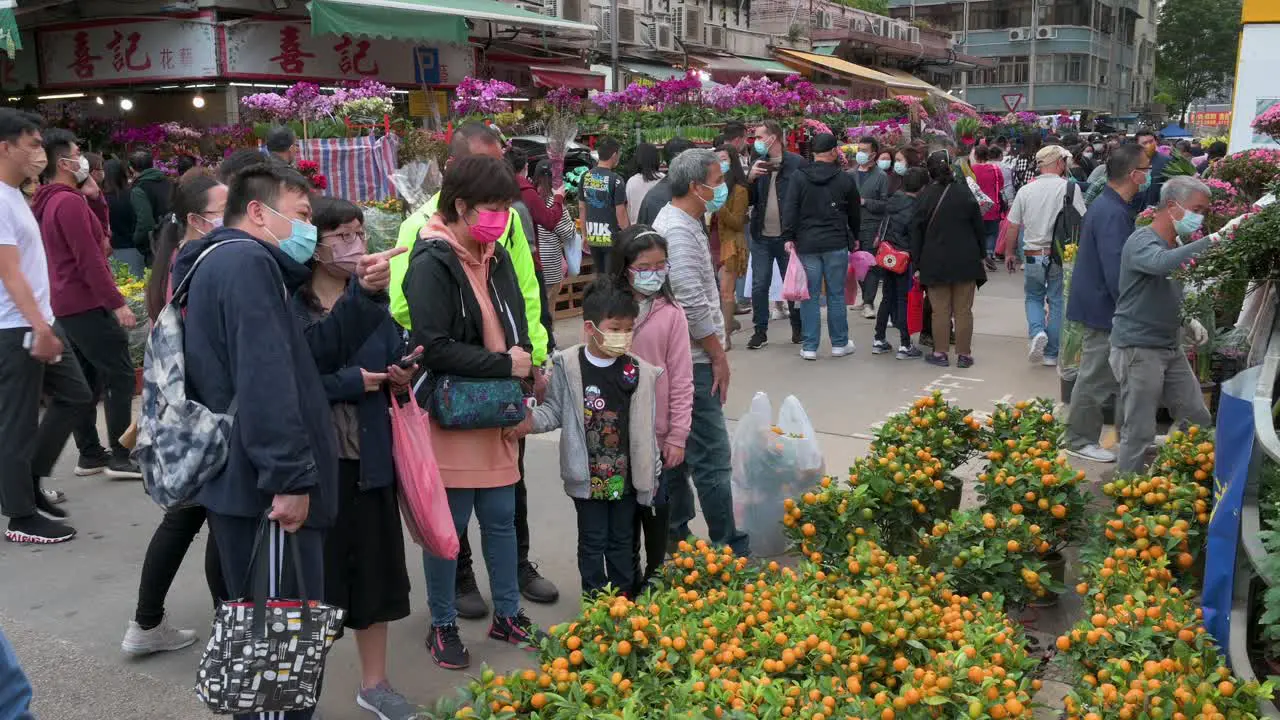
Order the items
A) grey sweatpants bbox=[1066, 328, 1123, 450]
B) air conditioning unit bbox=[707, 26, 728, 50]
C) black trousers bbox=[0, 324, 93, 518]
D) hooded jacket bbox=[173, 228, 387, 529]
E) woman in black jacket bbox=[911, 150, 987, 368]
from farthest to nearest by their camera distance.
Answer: air conditioning unit bbox=[707, 26, 728, 50] < woman in black jacket bbox=[911, 150, 987, 368] < grey sweatpants bbox=[1066, 328, 1123, 450] < black trousers bbox=[0, 324, 93, 518] < hooded jacket bbox=[173, 228, 387, 529]

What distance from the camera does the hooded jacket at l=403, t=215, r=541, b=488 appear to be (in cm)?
369

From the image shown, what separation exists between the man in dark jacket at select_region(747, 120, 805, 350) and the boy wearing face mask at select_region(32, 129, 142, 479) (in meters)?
5.36

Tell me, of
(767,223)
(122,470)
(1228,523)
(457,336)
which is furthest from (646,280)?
Result: (767,223)

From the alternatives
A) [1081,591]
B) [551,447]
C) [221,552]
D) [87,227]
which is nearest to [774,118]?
[551,447]

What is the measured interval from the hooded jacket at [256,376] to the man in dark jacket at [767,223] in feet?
22.8

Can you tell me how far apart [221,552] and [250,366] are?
56 centimetres

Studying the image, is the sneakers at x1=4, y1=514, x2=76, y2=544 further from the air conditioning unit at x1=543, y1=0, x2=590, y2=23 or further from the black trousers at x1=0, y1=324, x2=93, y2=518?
the air conditioning unit at x1=543, y1=0, x2=590, y2=23

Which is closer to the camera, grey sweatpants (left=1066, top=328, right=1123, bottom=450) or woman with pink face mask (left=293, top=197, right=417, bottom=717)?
woman with pink face mask (left=293, top=197, right=417, bottom=717)

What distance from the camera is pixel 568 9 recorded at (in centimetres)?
2464

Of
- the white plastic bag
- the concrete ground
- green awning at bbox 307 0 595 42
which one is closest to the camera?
the concrete ground

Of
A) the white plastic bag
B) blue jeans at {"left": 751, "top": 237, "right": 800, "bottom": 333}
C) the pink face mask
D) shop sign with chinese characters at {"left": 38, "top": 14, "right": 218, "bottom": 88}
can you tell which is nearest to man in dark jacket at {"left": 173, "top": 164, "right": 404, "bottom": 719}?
the pink face mask

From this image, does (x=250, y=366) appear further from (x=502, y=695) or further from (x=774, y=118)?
(x=774, y=118)

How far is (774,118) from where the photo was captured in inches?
591

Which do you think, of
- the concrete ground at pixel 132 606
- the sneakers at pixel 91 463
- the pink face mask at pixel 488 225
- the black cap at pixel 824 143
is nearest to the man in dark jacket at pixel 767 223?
the black cap at pixel 824 143
